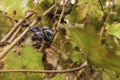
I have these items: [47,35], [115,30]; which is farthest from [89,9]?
[47,35]

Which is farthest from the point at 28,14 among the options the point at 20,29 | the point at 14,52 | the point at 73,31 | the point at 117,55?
the point at 117,55

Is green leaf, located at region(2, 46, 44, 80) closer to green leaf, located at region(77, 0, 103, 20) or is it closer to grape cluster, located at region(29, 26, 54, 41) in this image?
grape cluster, located at region(29, 26, 54, 41)

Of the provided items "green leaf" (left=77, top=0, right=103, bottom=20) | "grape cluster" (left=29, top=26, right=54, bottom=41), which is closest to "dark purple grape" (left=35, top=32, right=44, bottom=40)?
"grape cluster" (left=29, top=26, right=54, bottom=41)

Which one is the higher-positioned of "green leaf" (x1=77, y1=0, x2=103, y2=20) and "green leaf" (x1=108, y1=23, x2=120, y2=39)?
"green leaf" (x1=77, y1=0, x2=103, y2=20)

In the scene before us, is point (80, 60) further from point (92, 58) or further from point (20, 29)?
point (92, 58)

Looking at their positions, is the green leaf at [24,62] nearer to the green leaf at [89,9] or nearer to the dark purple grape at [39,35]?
the dark purple grape at [39,35]

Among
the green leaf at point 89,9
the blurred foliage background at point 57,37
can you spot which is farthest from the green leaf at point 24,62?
the green leaf at point 89,9

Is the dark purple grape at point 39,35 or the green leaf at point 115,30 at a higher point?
the dark purple grape at point 39,35

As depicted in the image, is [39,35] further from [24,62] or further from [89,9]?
[89,9]

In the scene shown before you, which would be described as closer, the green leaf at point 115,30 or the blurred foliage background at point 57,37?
the blurred foliage background at point 57,37
